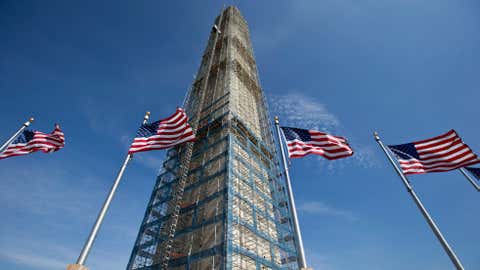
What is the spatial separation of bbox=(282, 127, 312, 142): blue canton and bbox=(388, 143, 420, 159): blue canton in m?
4.81

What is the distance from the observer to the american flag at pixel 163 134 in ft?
42.2

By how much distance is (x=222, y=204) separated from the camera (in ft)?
63.9

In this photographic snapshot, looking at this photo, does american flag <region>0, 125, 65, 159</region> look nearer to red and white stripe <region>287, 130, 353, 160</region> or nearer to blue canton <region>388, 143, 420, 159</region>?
red and white stripe <region>287, 130, 353, 160</region>

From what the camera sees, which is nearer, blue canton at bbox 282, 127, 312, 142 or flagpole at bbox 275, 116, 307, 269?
flagpole at bbox 275, 116, 307, 269

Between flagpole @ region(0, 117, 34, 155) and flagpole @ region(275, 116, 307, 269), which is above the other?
flagpole @ region(0, 117, 34, 155)

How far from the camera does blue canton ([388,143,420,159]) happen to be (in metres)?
12.5

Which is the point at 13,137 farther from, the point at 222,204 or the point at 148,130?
the point at 222,204

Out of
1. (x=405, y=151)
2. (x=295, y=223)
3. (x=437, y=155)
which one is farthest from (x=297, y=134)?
(x=437, y=155)

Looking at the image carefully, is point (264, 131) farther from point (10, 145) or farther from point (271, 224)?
point (10, 145)

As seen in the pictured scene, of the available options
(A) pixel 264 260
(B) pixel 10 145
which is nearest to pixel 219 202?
(A) pixel 264 260

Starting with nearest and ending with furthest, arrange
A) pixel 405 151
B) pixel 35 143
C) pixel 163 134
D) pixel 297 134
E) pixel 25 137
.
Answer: pixel 297 134
pixel 405 151
pixel 163 134
pixel 35 143
pixel 25 137

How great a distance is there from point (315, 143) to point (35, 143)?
17.2 meters

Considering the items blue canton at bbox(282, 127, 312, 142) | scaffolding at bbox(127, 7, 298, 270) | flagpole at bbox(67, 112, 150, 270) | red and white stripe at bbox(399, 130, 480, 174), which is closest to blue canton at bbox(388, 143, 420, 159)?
red and white stripe at bbox(399, 130, 480, 174)

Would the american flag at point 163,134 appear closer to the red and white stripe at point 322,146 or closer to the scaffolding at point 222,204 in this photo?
the red and white stripe at point 322,146
